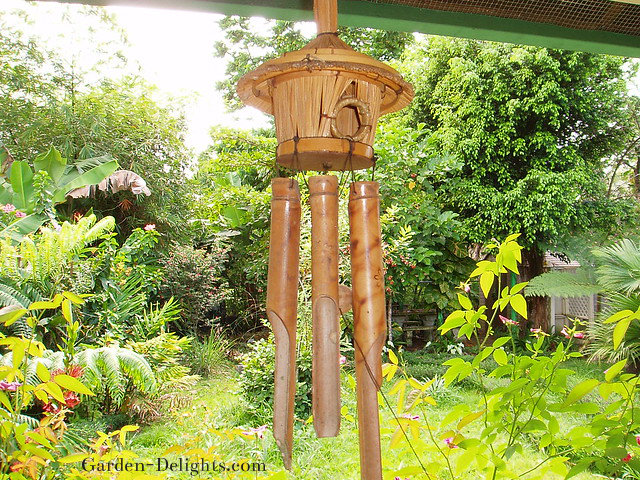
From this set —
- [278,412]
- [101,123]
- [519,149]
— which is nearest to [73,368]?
[278,412]

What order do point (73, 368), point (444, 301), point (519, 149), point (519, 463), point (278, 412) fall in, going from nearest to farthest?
point (278, 412), point (73, 368), point (519, 463), point (444, 301), point (519, 149)

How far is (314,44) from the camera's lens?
2.98 ft

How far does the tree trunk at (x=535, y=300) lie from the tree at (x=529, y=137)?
1.39ft

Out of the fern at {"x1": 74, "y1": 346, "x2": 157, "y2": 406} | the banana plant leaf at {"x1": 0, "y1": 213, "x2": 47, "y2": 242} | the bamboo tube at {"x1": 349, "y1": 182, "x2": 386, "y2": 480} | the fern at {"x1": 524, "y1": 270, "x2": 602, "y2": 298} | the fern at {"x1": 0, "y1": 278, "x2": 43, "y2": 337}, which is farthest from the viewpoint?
the fern at {"x1": 524, "y1": 270, "x2": 602, "y2": 298}

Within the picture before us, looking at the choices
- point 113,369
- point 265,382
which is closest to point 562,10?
point 113,369

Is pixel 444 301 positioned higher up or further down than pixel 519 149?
further down

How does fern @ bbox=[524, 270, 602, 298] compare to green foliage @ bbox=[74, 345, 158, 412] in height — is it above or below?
above

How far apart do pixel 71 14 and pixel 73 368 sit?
4831mm

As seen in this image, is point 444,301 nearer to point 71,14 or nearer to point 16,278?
point 16,278

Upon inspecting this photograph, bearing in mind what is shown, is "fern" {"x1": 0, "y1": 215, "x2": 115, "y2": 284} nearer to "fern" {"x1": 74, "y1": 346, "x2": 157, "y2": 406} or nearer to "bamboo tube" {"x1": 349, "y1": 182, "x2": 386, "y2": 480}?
"fern" {"x1": 74, "y1": 346, "x2": 157, "y2": 406}

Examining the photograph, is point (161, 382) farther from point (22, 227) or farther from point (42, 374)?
point (42, 374)

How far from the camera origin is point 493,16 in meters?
1.47

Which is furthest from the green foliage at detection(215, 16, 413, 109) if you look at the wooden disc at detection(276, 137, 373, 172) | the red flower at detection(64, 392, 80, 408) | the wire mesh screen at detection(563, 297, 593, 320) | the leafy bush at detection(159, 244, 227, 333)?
the wooden disc at detection(276, 137, 373, 172)

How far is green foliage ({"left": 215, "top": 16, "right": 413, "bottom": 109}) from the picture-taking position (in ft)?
24.2
